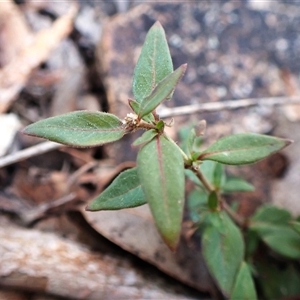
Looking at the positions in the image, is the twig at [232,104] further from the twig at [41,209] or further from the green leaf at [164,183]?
the green leaf at [164,183]

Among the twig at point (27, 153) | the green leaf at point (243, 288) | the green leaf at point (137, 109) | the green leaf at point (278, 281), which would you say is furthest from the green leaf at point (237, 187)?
the twig at point (27, 153)

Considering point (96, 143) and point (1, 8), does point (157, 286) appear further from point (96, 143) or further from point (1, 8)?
point (1, 8)

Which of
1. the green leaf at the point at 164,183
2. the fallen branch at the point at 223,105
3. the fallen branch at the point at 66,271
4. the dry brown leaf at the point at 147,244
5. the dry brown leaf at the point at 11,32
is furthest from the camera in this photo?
the dry brown leaf at the point at 11,32

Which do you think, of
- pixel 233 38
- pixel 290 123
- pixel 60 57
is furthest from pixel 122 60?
pixel 290 123

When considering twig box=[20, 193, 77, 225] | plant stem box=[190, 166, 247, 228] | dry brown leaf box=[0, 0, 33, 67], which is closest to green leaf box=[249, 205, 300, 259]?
plant stem box=[190, 166, 247, 228]

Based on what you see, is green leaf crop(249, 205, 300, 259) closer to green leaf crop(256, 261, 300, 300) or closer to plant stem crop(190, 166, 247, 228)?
plant stem crop(190, 166, 247, 228)

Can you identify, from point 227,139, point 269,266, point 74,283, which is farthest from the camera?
point 269,266
